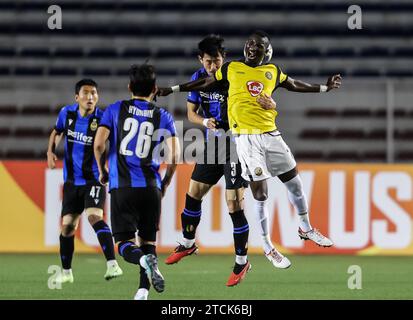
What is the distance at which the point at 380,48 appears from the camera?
54.9ft

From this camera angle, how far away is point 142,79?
743 centimetres

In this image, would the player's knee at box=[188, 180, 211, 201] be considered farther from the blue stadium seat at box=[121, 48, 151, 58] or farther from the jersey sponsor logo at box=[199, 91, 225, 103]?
the blue stadium seat at box=[121, 48, 151, 58]

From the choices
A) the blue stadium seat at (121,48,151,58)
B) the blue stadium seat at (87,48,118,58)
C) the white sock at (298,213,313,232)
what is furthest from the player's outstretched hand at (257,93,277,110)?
the blue stadium seat at (87,48,118,58)

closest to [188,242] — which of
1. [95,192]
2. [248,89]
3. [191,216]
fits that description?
[191,216]

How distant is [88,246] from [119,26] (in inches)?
202

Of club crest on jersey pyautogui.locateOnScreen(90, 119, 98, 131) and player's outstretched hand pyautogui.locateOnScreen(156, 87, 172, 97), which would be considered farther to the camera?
club crest on jersey pyautogui.locateOnScreen(90, 119, 98, 131)

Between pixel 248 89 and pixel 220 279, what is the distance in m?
2.35

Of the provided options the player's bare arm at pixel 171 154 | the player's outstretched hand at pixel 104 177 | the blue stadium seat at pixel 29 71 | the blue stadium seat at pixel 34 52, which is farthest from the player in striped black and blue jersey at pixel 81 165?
the blue stadium seat at pixel 34 52

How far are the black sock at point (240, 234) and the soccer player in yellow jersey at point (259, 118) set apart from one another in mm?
204

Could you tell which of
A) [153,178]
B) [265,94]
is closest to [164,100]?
[265,94]

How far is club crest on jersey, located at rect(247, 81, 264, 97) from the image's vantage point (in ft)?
28.1

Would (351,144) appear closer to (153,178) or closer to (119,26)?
(119,26)

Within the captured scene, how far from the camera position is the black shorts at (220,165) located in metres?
9.09

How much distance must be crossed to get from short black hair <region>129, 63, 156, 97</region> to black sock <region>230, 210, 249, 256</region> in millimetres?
2024
